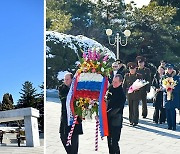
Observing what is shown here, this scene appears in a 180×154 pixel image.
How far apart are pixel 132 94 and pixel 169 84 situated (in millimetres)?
320

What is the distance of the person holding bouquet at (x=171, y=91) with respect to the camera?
333 centimetres

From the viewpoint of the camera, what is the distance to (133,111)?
11.1ft

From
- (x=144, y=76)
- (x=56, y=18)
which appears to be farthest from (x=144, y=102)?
(x=56, y=18)

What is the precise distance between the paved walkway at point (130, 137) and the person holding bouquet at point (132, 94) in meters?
0.05

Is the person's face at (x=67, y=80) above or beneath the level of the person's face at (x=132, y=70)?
beneath

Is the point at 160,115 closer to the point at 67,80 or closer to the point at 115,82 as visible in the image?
the point at 115,82

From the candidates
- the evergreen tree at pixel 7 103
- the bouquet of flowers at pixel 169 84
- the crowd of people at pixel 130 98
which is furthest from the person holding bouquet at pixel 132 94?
the evergreen tree at pixel 7 103

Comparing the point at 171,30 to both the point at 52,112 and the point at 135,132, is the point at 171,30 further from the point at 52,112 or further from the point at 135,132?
the point at 52,112

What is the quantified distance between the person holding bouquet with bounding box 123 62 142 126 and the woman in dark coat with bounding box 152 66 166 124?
144 millimetres

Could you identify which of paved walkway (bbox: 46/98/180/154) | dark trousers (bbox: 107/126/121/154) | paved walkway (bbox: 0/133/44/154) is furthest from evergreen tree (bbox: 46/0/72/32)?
paved walkway (bbox: 0/133/44/154)

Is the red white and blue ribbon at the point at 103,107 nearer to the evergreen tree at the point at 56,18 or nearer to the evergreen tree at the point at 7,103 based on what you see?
the evergreen tree at the point at 56,18

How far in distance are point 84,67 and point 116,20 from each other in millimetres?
503

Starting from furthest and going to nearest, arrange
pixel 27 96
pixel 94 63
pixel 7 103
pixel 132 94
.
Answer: pixel 7 103 → pixel 27 96 → pixel 132 94 → pixel 94 63

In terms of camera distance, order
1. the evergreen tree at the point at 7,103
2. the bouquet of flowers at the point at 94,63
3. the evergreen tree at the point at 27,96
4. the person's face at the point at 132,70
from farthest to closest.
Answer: the evergreen tree at the point at 7,103 < the evergreen tree at the point at 27,96 < the person's face at the point at 132,70 < the bouquet of flowers at the point at 94,63
